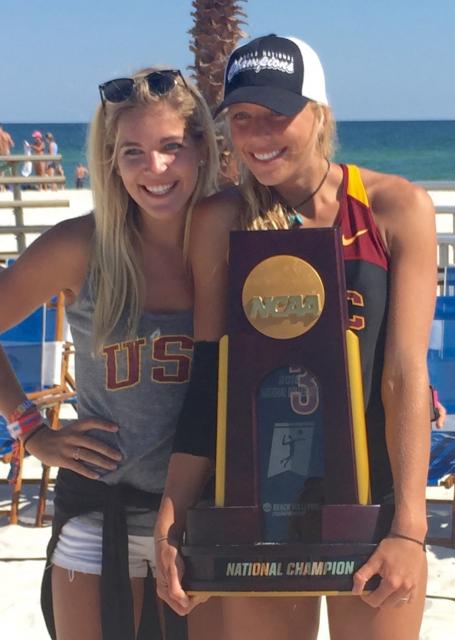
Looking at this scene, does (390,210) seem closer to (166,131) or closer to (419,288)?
(419,288)

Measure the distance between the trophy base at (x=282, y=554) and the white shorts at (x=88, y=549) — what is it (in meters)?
0.37

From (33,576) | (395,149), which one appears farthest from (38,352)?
(395,149)

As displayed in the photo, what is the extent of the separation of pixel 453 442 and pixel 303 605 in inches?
108

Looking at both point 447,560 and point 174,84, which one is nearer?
point 174,84

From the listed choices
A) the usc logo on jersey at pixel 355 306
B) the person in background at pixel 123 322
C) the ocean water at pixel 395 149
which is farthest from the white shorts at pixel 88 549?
Answer: the ocean water at pixel 395 149

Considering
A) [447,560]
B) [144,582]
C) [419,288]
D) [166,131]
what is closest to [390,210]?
[419,288]

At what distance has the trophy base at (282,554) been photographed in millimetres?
1852

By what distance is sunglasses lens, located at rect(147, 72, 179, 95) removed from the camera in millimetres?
2168

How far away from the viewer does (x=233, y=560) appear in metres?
1.88

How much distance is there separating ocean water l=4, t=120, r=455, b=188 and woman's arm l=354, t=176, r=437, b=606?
1535 inches

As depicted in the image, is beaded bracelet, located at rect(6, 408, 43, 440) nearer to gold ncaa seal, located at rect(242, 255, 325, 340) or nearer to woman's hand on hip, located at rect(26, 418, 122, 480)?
woman's hand on hip, located at rect(26, 418, 122, 480)

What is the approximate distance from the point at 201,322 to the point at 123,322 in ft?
0.74

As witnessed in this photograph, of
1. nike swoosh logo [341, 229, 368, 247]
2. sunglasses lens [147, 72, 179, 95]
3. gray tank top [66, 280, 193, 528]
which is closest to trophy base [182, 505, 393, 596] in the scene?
gray tank top [66, 280, 193, 528]

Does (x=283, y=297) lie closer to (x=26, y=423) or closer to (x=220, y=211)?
(x=220, y=211)
